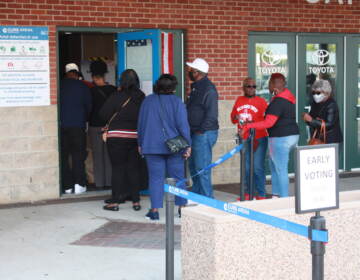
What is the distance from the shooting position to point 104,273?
639cm

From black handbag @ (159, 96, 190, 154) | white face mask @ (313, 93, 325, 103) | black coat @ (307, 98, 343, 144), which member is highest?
white face mask @ (313, 93, 325, 103)

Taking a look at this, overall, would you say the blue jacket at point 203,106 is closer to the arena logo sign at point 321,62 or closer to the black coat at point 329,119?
the black coat at point 329,119

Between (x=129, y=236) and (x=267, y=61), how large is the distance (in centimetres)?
488

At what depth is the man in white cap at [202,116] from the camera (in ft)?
29.0

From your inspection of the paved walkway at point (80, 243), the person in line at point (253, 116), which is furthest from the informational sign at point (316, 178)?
the person in line at point (253, 116)

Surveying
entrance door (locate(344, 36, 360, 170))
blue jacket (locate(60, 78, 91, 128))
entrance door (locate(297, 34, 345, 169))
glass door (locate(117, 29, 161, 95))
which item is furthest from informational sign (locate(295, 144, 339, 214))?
entrance door (locate(344, 36, 360, 170))

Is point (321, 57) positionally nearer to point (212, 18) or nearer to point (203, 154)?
point (212, 18)

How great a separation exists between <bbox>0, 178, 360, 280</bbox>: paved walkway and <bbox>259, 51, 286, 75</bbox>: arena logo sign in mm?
3342

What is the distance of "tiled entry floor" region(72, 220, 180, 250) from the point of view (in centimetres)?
744

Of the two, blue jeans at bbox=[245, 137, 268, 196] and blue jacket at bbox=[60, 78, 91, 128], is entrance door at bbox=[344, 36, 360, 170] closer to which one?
blue jeans at bbox=[245, 137, 268, 196]

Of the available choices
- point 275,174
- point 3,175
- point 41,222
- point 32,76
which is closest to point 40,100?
point 32,76

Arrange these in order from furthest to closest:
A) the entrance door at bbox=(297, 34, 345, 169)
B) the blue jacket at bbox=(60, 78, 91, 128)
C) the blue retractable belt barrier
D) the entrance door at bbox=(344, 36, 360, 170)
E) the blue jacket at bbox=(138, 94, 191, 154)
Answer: the entrance door at bbox=(344, 36, 360, 170) → the entrance door at bbox=(297, 34, 345, 169) → the blue jacket at bbox=(60, 78, 91, 128) → the blue jacket at bbox=(138, 94, 191, 154) → the blue retractable belt barrier

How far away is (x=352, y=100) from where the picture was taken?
488 inches

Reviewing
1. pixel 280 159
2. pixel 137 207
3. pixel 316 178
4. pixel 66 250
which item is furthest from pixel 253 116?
pixel 316 178
